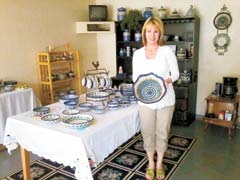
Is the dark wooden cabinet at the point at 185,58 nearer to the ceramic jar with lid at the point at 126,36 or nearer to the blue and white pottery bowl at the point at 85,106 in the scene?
the ceramic jar with lid at the point at 126,36

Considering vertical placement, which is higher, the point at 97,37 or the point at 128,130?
the point at 97,37

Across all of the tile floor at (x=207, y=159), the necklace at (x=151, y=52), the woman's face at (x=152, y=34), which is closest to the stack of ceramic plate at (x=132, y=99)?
the necklace at (x=151, y=52)

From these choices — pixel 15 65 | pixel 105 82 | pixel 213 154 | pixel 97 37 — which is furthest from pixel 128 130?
pixel 97 37

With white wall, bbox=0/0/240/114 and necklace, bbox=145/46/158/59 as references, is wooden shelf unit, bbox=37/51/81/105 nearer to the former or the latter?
white wall, bbox=0/0/240/114

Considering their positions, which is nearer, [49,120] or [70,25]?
[49,120]

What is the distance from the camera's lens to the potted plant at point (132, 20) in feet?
12.8

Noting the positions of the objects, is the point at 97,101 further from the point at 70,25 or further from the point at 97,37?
the point at 97,37

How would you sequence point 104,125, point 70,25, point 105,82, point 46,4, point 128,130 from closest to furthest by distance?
point 104,125, point 128,130, point 105,82, point 46,4, point 70,25

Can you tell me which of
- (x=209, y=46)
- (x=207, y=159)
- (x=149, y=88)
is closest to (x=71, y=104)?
(x=149, y=88)

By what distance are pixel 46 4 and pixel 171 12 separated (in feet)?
6.54

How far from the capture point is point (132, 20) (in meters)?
3.92

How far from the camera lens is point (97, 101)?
2324 millimetres

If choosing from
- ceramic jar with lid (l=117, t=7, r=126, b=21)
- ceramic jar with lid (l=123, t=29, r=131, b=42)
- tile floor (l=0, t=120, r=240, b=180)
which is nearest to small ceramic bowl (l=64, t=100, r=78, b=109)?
tile floor (l=0, t=120, r=240, b=180)

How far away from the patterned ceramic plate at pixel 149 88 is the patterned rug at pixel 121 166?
835 millimetres
